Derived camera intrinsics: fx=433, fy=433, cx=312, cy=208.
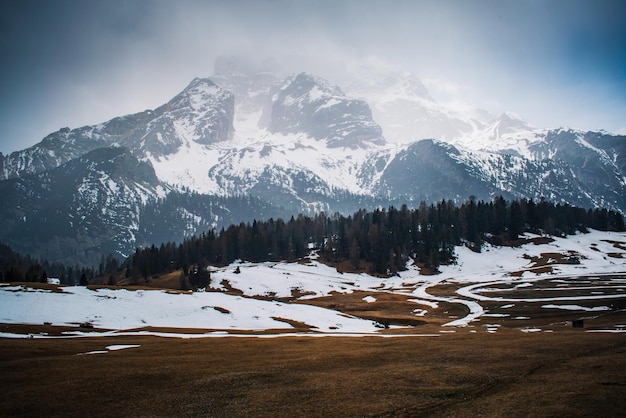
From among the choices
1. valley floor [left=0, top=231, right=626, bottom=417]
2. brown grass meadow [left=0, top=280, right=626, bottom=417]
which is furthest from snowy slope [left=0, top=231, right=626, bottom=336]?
brown grass meadow [left=0, top=280, right=626, bottom=417]

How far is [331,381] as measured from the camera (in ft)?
94.2

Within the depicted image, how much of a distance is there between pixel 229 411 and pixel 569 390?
1807 cm

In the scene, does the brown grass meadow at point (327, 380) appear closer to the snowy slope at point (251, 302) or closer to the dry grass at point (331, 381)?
Result: the dry grass at point (331, 381)

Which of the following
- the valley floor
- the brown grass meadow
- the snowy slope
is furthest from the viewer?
the snowy slope

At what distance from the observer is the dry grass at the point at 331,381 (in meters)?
22.4

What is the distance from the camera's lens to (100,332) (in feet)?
211

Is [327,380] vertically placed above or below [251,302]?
above

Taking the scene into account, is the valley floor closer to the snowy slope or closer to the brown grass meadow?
the brown grass meadow

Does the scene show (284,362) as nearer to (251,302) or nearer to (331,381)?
(331,381)

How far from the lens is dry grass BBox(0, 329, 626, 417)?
22406 millimetres

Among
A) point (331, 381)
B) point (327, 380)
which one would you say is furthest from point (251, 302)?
A: point (331, 381)

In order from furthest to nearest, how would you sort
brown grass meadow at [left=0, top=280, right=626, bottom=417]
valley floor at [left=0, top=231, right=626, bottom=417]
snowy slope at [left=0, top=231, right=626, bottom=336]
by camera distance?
snowy slope at [left=0, top=231, right=626, bottom=336] → valley floor at [left=0, top=231, right=626, bottom=417] → brown grass meadow at [left=0, top=280, right=626, bottom=417]

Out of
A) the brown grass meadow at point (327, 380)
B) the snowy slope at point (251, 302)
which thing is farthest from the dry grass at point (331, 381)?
the snowy slope at point (251, 302)

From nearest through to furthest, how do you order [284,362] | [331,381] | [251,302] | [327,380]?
[331,381] → [327,380] → [284,362] → [251,302]
